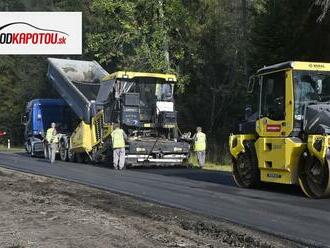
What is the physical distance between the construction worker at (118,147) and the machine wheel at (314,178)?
9.72 meters

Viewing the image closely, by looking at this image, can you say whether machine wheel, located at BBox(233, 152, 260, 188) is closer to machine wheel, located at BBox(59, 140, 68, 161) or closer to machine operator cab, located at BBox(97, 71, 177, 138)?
machine operator cab, located at BBox(97, 71, 177, 138)

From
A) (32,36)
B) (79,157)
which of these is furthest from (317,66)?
(32,36)

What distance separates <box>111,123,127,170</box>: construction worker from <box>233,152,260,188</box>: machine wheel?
7.01m

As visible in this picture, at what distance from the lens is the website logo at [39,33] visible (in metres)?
27.7

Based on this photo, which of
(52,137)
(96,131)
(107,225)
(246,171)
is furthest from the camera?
(52,137)

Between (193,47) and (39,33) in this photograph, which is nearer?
(39,33)

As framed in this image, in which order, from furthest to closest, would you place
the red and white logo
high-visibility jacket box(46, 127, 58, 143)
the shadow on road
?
1. high-visibility jacket box(46, 127, 58, 143)
2. the shadow on road
3. the red and white logo

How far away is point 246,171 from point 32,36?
52.3 ft

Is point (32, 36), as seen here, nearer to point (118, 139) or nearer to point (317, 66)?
point (118, 139)

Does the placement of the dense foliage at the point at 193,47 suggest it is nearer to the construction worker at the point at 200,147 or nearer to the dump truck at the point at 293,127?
the construction worker at the point at 200,147

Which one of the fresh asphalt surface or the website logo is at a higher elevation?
the website logo

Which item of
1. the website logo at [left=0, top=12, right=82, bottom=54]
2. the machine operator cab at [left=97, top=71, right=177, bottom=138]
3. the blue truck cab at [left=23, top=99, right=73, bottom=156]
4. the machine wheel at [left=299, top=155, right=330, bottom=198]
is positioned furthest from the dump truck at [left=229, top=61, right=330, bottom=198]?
the blue truck cab at [left=23, top=99, right=73, bottom=156]

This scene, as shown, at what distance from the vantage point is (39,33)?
27.9 metres

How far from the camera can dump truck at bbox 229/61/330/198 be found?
1276cm
